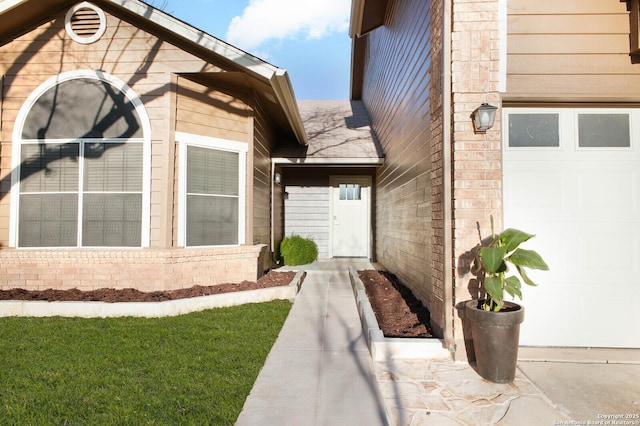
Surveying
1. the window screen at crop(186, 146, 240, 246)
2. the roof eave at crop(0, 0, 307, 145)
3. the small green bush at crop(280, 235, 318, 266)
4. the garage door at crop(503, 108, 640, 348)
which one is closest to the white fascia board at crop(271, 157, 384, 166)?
the small green bush at crop(280, 235, 318, 266)

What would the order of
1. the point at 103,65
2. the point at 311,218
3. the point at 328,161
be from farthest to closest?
the point at 311,218
the point at 328,161
the point at 103,65

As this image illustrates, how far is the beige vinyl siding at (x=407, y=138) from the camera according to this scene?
4016 millimetres

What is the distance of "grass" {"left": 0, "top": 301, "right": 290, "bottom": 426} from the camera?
2.36 metres

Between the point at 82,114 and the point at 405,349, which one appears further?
the point at 82,114

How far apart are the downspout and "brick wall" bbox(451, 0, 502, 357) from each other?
5 cm

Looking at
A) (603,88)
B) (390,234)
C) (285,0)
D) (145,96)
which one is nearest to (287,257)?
(390,234)

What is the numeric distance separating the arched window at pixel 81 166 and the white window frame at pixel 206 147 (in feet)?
1.46

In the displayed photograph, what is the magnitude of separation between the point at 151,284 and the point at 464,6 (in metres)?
5.02

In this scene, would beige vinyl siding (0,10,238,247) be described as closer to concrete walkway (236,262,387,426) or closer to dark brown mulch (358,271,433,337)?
concrete walkway (236,262,387,426)

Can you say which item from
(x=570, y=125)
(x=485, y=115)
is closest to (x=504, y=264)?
(x=485, y=115)

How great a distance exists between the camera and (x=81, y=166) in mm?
5055

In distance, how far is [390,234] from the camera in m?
6.92

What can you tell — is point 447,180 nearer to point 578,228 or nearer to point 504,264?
point 504,264

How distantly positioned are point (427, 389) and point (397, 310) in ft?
5.77
